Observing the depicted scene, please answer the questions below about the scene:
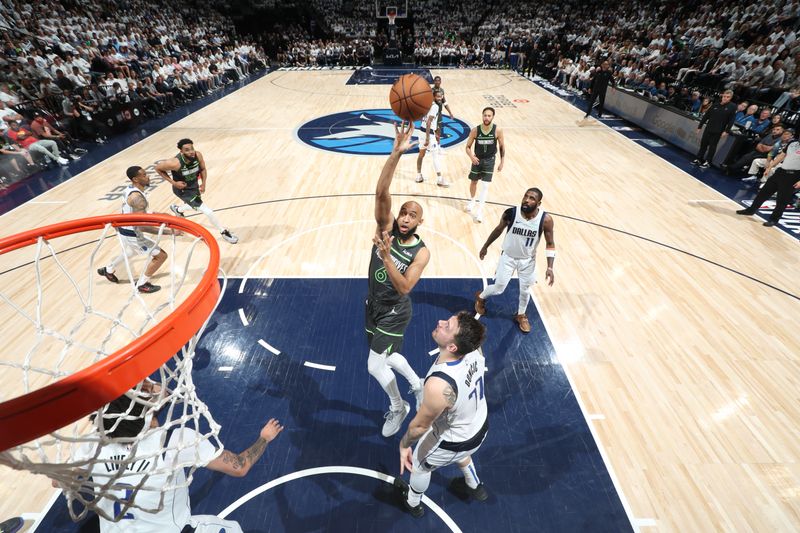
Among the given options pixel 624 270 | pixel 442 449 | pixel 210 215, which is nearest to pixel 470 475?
pixel 442 449

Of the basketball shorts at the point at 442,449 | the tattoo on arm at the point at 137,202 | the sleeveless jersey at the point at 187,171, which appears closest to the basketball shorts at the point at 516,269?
the basketball shorts at the point at 442,449

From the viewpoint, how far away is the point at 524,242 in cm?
448

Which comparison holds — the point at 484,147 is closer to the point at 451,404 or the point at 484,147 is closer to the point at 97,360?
the point at 451,404

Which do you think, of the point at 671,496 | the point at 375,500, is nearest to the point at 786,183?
the point at 671,496

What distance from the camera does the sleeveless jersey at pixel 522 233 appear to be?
439 cm

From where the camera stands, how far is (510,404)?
4.09 meters

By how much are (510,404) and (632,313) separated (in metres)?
2.43

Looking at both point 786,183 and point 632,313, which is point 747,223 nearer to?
point 786,183

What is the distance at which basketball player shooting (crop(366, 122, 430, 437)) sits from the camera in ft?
10.3

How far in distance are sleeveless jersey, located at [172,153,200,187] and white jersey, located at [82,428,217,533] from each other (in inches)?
189

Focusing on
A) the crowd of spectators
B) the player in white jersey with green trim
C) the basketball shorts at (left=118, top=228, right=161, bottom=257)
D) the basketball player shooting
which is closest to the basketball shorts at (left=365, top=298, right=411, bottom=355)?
the basketball player shooting

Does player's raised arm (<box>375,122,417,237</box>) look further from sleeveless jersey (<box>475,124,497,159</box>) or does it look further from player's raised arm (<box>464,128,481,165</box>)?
sleeveless jersey (<box>475,124,497,159</box>)

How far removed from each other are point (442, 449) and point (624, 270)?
481 centimetres

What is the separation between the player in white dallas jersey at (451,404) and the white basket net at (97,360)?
4.10ft
